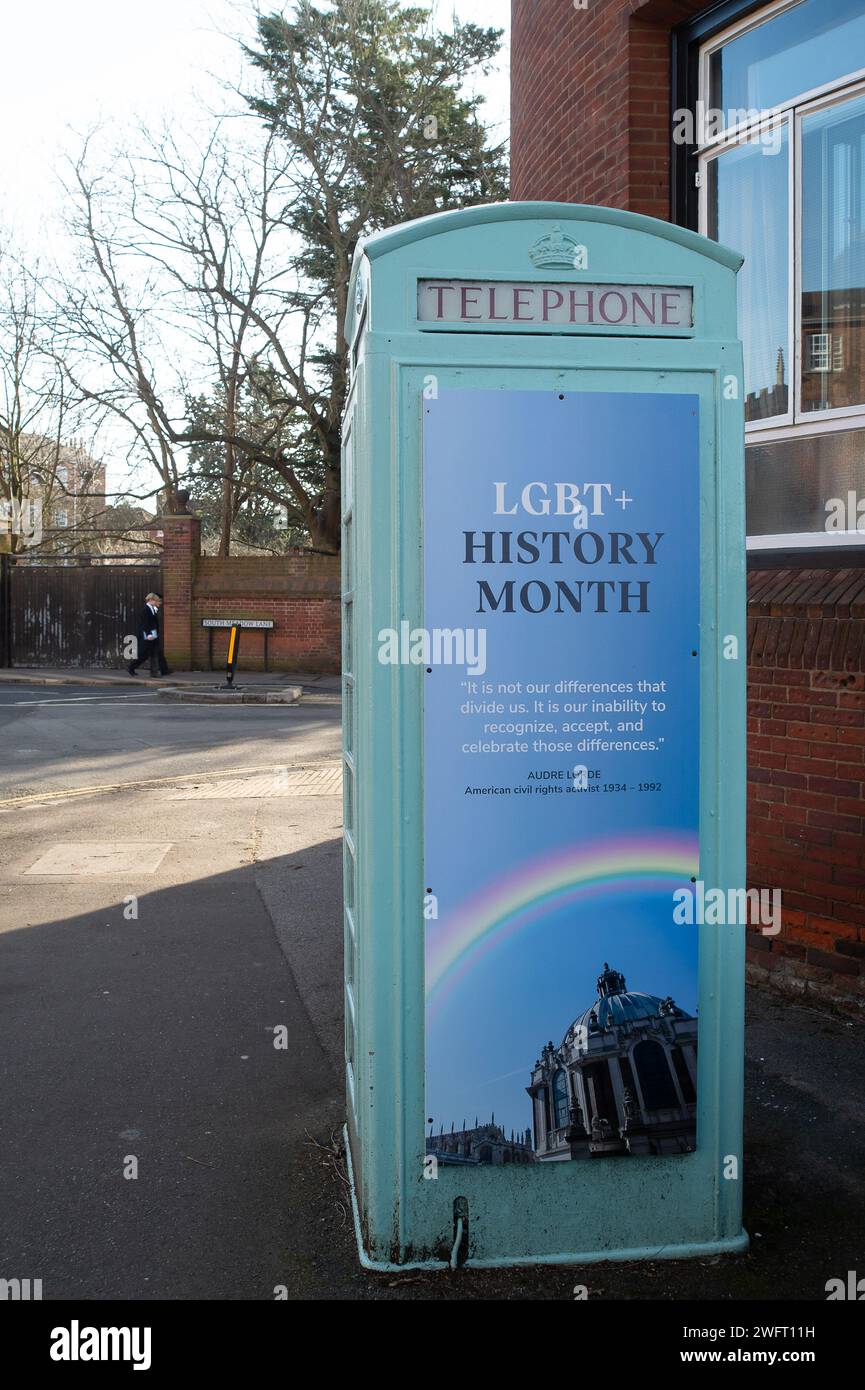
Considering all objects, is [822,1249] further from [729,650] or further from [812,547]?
[812,547]

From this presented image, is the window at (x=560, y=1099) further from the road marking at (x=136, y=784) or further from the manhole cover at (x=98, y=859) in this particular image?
the road marking at (x=136, y=784)

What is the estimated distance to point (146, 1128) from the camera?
441 cm

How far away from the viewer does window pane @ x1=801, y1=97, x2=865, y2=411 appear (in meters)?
5.89

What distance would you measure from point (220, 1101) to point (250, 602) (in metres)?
23.8

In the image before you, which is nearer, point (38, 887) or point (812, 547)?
point (812, 547)

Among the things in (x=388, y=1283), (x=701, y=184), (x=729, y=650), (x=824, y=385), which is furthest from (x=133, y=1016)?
(x=701, y=184)

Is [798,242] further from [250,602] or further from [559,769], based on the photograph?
[250,602]

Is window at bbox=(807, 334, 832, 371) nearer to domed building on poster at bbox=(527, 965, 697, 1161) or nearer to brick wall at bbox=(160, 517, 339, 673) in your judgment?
domed building on poster at bbox=(527, 965, 697, 1161)

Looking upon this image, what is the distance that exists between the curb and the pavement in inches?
467

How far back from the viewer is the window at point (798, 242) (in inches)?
232

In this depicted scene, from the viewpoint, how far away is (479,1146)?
3268 mm

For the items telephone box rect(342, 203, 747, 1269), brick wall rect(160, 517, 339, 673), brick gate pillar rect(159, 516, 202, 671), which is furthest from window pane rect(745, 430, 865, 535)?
brick gate pillar rect(159, 516, 202, 671)
